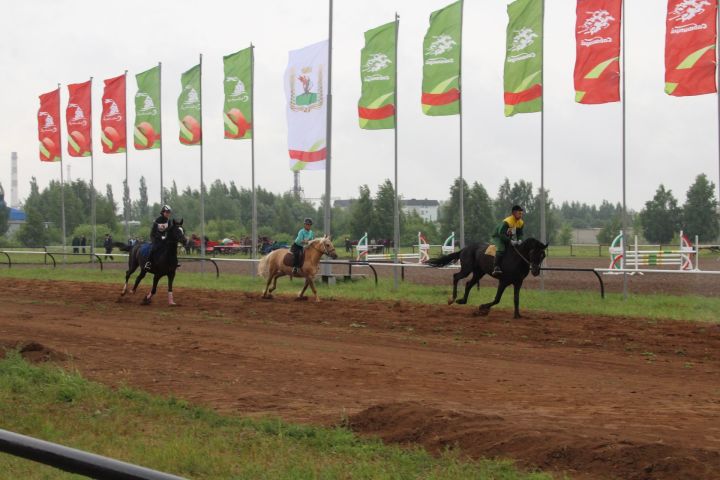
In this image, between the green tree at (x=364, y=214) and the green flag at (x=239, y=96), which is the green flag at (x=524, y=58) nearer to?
the green flag at (x=239, y=96)

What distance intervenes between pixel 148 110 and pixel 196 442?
1149 inches

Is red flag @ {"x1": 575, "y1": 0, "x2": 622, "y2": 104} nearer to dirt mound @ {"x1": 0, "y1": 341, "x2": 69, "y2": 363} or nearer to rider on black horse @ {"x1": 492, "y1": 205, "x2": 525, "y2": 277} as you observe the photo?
rider on black horse @ {"x1": 492, "y1": 205, "x2": 525, "y2": 277}

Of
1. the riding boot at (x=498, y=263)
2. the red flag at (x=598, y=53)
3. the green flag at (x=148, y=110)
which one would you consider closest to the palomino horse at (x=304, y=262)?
the riding boot at (x=498, y=263)

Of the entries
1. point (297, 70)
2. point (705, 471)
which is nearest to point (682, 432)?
point (705, 471)

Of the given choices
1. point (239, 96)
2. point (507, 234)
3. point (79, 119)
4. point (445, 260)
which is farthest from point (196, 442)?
point (79, 119)

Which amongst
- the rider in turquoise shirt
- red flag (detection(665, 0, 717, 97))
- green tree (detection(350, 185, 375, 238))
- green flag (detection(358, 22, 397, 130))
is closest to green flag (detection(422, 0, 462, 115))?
green flag (detection(358, 22, 397, 130))

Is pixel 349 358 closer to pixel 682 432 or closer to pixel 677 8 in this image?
pixel 682 432

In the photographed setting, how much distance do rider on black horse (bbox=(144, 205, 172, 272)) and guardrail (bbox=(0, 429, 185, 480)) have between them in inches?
680

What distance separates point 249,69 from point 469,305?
14.3 meters

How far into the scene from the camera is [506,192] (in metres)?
62.0

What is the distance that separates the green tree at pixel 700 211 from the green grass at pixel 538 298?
46.7m

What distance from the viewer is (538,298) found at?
72.6ft

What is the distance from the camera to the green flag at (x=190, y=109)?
3259cm

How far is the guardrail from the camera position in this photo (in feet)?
7.86
